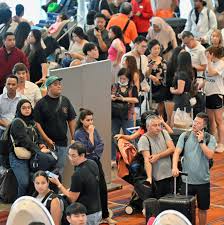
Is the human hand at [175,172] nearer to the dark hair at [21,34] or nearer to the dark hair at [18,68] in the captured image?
the dark hair at [18,68]

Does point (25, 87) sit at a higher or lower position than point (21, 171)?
higher

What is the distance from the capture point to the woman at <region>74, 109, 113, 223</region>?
1020cm

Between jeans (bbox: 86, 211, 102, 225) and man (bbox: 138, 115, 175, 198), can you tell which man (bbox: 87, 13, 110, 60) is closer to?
man (bbox: 138, 115, 175, 198)

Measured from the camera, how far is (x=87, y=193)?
909 centimetres

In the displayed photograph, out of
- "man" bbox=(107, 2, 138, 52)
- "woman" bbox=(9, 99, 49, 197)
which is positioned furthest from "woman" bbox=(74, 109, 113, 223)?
"man" bbox=(107, 2, 138, 52)

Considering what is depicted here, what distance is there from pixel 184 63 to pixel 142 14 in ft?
14.0

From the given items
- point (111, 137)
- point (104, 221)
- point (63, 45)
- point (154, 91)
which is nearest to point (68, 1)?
point (63, 45)

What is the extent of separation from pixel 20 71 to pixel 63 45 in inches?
211

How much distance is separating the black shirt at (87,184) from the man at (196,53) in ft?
15.8

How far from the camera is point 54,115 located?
10.7 m

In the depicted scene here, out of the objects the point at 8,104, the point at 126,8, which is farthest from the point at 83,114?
the point at 126,8

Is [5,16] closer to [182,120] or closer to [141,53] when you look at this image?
[141,53]

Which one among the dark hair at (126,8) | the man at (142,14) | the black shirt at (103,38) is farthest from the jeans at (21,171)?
the man at (142,14)

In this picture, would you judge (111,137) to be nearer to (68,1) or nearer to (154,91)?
(154,91)
